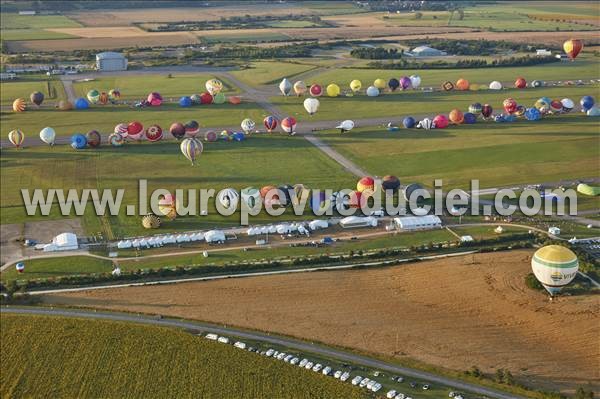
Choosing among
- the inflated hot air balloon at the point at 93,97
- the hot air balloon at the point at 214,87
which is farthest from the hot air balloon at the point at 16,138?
the hot air balloon at the point at 214,87

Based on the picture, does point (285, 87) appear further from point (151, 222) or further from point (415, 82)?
point (151, 222)

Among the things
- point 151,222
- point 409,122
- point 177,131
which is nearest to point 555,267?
point 151,222

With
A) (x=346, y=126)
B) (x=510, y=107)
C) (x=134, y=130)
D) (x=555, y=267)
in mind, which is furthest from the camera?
(x=510, y=107)

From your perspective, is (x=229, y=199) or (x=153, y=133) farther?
(x=153, y=133)

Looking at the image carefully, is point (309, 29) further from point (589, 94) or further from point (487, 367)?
point (487, 367)

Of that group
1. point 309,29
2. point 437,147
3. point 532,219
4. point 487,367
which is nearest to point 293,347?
point 487,367

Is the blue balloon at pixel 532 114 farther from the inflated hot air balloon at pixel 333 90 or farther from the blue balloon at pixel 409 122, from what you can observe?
the inflated hot air balloon at pixel 333 90

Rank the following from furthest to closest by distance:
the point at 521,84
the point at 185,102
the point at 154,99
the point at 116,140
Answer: the point at 521,84 → the point at 185,102 → the point at 154,99 → the point at 116,140
